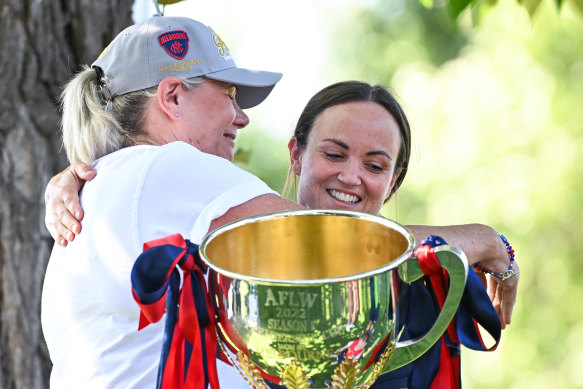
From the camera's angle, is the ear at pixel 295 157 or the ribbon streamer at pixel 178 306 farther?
the ear at pixel 295 157

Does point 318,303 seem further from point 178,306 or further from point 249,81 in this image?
point 249,81

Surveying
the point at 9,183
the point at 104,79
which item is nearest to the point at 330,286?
the point at 104,79

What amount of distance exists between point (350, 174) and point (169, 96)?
59cm

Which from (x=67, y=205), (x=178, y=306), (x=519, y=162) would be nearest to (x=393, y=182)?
(x=67, y=205)

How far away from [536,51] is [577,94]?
2.34ft

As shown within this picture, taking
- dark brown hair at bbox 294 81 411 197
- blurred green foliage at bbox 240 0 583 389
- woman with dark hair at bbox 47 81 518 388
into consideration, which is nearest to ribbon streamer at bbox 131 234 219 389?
woman with dark hair at bbox 47 81 518 388

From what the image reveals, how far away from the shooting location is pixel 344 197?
7.45ft

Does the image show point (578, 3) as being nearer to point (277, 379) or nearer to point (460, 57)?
point (277, 379)

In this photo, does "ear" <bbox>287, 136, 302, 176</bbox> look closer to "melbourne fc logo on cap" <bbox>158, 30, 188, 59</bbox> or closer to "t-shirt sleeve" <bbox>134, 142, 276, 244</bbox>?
"melbourne fc logo on cap" <bbox>158, 30, 188, 59</bbox>

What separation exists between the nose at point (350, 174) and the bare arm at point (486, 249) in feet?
0.95

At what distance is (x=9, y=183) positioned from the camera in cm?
269

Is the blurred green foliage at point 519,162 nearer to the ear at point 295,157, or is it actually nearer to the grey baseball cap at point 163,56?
the ear at point 295,157

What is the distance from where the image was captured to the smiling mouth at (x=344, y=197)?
7.43ft

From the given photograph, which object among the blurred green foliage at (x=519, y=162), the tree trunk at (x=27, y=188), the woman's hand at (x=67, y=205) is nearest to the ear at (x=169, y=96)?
the woman's hand at (x=67, y=205)
